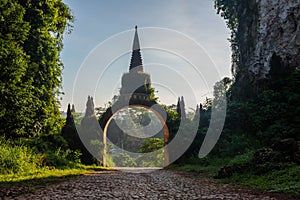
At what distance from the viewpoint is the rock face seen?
13.1m

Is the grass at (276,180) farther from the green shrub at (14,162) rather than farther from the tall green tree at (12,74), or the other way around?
the tall green tree at (12,74)

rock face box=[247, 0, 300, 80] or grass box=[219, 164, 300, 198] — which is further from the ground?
rock face box=[247, 0, 300, 80]

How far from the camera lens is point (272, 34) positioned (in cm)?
1480

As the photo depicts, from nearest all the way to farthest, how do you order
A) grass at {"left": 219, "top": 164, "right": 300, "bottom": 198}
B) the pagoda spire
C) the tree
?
grass at {"left": 219, "top": 164, "right": 300, "bottom": 198} < the tree < the pagoda spire

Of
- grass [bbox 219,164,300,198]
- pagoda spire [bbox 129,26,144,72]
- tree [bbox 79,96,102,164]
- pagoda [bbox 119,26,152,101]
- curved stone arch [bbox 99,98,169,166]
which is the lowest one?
grass [bbox 219,164,300,198]

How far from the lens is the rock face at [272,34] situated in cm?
1312

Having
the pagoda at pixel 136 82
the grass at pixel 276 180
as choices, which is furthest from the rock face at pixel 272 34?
the grass at pixel 276 180

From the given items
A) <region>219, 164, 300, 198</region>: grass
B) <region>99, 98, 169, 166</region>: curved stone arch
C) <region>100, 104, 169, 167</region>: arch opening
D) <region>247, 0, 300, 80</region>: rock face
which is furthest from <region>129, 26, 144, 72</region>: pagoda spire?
<region>219, 164, 300, 198</region>: grass

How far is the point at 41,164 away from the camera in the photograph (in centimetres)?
895

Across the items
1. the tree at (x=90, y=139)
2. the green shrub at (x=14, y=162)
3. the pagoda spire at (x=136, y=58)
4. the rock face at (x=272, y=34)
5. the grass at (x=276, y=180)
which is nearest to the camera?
the grass at (x=276, y=180)

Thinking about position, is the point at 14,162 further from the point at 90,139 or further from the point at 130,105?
the point at 130,105

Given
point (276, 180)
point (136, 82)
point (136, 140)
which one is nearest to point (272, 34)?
point (136, 82)

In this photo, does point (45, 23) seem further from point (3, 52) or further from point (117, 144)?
point (117, 144)

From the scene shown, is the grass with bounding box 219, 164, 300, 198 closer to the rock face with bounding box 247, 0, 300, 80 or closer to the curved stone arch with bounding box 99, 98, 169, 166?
the rock face with bounding box 247, 0, 300, 80
